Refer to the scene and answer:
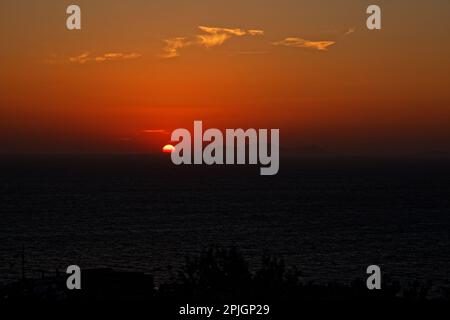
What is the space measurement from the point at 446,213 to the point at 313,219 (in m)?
30.7

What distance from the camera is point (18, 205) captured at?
154625 mm

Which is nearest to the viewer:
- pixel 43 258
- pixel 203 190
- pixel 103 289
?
pixel 103 289

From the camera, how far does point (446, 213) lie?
142750 millimetres

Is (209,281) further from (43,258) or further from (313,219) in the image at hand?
(313,219)

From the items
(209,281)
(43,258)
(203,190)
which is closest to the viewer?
(209,281)
